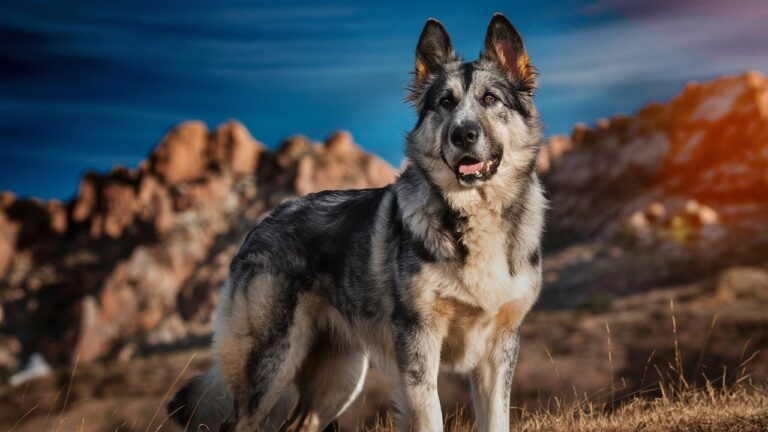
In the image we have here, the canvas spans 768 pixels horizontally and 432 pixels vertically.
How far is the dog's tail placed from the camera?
636 centimetres

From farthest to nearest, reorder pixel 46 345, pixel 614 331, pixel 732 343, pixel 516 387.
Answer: pixel 46 345
pixel 614 331
pixel 732 343
pixel 516 387

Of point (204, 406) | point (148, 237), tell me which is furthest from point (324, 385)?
point (148, 237)

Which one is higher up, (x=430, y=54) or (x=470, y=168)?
(x=430, y=54)

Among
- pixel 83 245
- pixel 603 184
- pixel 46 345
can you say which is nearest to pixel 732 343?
pixel 603 184

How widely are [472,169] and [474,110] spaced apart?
0.47 meters

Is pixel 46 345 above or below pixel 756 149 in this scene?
below

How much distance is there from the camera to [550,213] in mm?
5598

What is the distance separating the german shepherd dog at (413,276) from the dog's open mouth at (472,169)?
0.01 metres

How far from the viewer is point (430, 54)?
225 inches

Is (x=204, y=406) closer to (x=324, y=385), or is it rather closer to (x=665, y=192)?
(x=324, y=385)

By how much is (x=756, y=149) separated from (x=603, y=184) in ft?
55.3

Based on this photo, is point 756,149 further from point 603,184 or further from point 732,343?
point 732,343

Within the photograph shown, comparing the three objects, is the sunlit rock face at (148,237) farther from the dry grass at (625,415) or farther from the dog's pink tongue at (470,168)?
the dog's pink tongue at (470,168)

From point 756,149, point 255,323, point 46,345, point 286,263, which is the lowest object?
point 46,345
